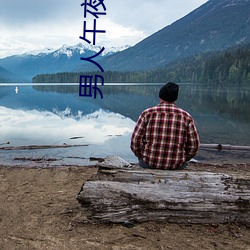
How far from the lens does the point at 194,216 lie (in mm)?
5766

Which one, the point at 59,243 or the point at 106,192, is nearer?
the point at 59,243

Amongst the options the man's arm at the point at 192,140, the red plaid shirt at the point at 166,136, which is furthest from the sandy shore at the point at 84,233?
the man's arm at the point at 192,140

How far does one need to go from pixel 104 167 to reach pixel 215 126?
2192 cm

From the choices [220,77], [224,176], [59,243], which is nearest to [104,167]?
[59,243]

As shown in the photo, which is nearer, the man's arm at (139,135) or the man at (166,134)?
the man at (166,134)

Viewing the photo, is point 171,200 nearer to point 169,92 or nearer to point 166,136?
point 166,136

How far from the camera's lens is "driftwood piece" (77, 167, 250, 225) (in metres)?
5.72

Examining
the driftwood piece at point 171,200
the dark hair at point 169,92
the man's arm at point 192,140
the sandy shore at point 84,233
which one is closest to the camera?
the sandy shore at point 84,233

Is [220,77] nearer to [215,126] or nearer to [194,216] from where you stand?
[215,126]

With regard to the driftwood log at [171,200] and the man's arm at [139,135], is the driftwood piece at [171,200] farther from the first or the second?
the man's arm at [139,135]

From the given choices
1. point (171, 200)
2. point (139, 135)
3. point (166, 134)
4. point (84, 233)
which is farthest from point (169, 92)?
point (84, 233)

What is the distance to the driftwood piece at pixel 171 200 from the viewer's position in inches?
225

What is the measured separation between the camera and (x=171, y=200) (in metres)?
5.72

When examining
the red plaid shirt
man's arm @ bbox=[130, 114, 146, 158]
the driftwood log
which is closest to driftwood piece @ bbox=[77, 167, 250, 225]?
the driftwood log
